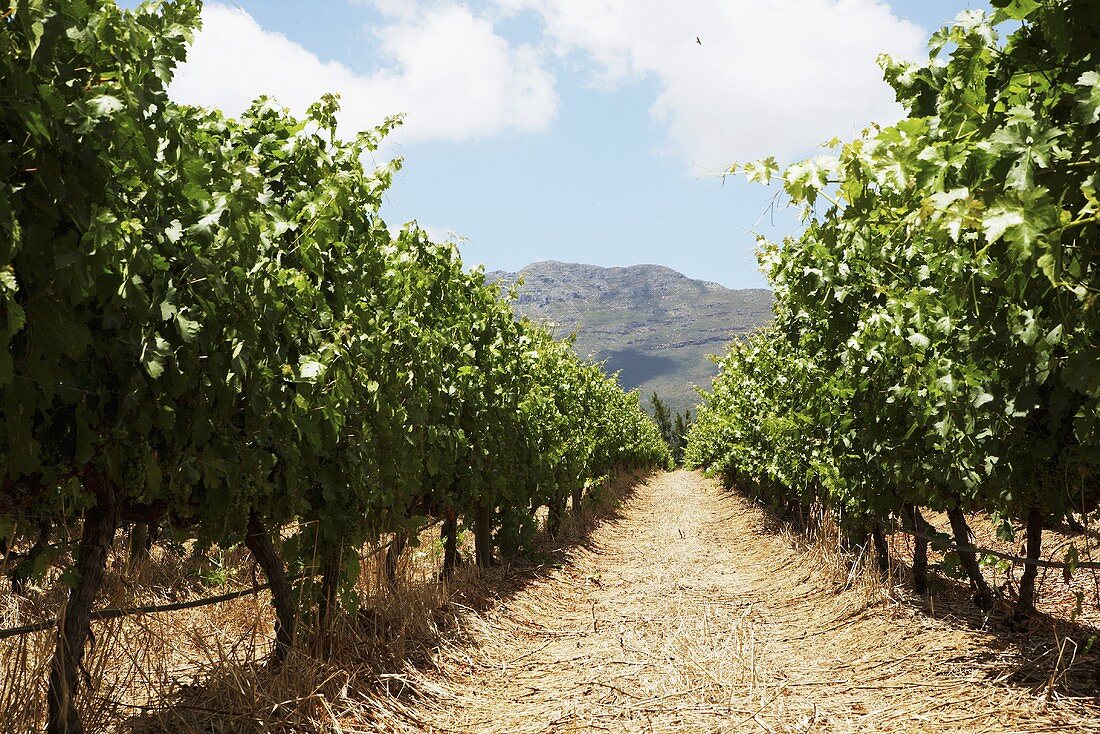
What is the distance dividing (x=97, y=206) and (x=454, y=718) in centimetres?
361

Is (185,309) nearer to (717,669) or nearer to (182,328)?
(182,328)

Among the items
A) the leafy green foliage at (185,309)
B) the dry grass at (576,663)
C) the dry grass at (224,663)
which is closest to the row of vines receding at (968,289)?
the dry grass at (576,663)

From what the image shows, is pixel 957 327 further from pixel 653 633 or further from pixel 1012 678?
pixel 653 633

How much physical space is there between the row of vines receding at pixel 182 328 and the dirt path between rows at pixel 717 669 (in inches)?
47.4

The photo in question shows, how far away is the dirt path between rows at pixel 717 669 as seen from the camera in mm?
4531

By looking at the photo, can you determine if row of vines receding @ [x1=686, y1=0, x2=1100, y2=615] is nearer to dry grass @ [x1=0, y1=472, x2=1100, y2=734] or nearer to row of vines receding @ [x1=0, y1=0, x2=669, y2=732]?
dry grass @ [x1=0, y1=472, x2=1100, y2=734]

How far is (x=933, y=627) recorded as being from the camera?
20.2 feet

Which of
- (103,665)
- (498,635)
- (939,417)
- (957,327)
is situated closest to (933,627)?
(939,417)

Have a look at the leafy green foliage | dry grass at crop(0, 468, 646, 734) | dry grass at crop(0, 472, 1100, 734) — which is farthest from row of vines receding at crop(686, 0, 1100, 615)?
dry grass at crop(0, 468, 646, 734)

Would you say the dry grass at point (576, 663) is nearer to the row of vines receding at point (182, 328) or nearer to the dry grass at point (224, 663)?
the dry grass at point (224, 663)

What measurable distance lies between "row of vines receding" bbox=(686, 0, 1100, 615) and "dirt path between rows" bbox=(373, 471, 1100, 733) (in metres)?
0.83

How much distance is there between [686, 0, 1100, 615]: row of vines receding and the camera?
2770 millimetres

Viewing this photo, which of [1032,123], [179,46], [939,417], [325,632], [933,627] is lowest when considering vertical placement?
[933,627]

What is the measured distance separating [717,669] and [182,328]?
426 cm
